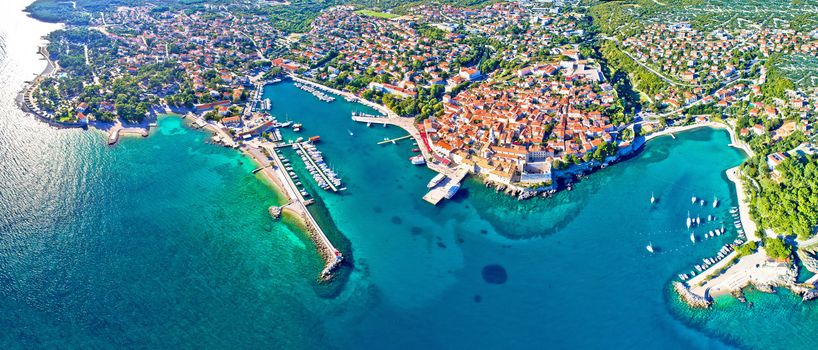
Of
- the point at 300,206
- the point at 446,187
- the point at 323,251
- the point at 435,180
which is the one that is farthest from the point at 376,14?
the point at 323,251

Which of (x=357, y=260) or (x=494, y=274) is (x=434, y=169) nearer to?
(x=357, y=260)

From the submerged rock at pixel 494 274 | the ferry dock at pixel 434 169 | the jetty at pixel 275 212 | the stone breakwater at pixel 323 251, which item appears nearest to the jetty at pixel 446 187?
the ferry dock at pixel 434 169

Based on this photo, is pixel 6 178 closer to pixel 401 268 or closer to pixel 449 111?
pixel 401 268

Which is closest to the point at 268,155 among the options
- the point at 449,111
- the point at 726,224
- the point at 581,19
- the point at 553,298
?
the point at 449,111

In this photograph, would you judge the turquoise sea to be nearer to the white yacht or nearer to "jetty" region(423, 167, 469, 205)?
"jetty" region(423, 167, 469, 205)

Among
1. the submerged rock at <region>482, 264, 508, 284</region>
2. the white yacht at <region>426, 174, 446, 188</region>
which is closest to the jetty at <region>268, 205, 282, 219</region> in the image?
the white yacht at <region>426, 174, 446, 188</region>

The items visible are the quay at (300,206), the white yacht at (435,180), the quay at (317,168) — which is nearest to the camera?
the quay at (300,206)

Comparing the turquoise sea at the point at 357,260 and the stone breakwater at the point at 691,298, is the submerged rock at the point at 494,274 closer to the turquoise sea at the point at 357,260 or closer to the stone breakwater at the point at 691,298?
the turquoise sea at the point at 357,260
